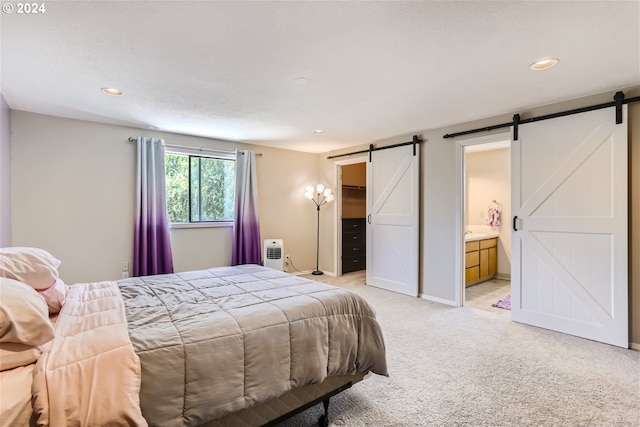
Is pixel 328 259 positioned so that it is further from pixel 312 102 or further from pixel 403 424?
pixel 403 424

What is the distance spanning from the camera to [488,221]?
5.70 m

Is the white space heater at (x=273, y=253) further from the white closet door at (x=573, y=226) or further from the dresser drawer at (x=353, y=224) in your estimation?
the white closet door at (x=573, y=226)

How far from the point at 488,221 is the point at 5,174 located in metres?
6.91

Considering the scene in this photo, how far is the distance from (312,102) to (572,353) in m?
3.33

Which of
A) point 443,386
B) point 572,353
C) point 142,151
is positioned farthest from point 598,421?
point 142,151

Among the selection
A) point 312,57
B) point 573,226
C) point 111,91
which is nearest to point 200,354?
point 312,57

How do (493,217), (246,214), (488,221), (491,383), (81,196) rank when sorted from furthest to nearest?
(488,221)
(493,217)
(246,214)
(81,196)
(491,383)

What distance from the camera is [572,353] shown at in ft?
8.68

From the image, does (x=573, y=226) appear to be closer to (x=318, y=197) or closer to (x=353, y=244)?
(x=353, y=244)

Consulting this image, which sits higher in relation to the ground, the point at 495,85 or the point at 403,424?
the point at 495,85

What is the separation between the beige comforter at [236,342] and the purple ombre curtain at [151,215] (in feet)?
5.93

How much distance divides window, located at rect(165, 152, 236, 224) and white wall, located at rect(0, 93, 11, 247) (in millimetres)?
1620

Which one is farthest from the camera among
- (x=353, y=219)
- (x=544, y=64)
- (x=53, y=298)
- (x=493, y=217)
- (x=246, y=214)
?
(x=353, y=219)

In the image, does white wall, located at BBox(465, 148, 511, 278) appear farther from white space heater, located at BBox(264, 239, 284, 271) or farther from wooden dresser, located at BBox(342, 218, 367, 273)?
white space heater, located at BBox(264, 239, 284, 271)
